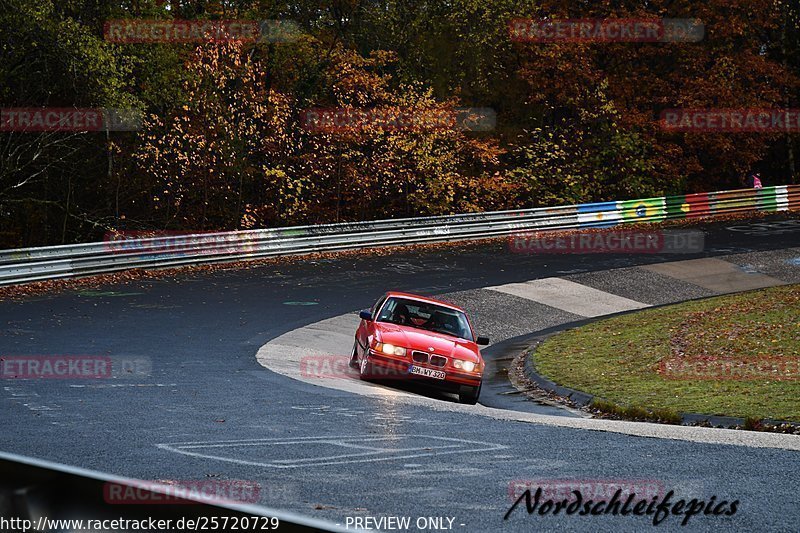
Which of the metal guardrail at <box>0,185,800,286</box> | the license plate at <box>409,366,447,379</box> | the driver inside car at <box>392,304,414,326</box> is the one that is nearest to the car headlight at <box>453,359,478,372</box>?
the license plate at <box>409,366,447,379</box>

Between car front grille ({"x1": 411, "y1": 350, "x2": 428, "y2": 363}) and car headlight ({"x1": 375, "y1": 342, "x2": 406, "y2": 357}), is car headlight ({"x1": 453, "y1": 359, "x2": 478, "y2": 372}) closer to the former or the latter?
car front grille ({"x1": 411, "y1": 350, "x2": 428, "y2": 363})

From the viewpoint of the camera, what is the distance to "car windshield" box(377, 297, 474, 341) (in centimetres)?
1698

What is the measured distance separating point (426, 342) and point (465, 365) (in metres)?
0.70

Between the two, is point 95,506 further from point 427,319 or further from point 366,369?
point 427,319

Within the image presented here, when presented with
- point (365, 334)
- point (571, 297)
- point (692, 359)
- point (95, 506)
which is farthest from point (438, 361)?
point (571, 297)

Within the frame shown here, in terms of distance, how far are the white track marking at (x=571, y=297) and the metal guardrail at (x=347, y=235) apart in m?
6.93

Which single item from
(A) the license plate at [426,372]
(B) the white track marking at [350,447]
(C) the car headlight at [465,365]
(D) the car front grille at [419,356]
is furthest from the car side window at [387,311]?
(B) the white track marking at [350,447]

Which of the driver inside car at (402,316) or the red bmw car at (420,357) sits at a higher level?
the driver inside car at (402,316)

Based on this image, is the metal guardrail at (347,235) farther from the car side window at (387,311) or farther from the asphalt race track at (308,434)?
the car side window at (387,311)

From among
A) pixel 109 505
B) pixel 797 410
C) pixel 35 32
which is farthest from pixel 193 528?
pixel 35 32

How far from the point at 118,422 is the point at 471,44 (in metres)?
39.6

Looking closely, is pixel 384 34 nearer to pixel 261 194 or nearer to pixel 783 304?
pixel 261 194

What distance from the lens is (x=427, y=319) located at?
17.4 m

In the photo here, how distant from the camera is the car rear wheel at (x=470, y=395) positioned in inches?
619
